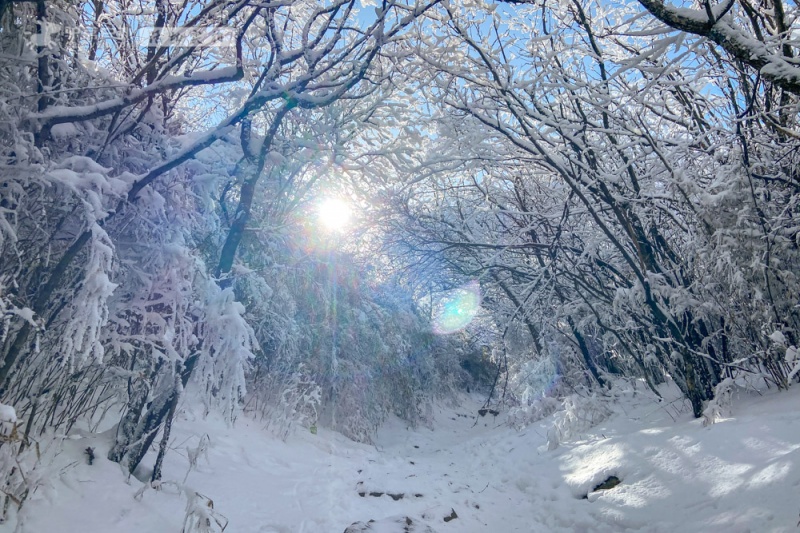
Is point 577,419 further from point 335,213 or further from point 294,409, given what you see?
point 335,213

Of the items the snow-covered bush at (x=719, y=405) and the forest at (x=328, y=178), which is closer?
the forest at (x=328, y=178)

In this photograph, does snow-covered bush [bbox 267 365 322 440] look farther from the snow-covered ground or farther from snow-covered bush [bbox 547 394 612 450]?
snow-covered bush [bbox 547 394 612 450]

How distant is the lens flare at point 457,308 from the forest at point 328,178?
137 centimetres

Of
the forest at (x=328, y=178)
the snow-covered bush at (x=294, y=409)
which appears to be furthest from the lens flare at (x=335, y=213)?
the snow-covered bush at (x=294, y=409)

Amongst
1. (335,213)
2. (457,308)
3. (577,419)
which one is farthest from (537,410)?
(335,213)

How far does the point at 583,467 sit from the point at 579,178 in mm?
3213

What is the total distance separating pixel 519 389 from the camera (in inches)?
424

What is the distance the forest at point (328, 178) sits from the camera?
2668 mm

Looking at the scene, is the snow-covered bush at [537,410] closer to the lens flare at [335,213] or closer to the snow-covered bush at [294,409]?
the snow-covered bush at [294,409]

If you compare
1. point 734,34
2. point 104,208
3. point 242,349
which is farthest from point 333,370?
point 734,34

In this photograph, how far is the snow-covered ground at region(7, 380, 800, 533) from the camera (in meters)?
2.70

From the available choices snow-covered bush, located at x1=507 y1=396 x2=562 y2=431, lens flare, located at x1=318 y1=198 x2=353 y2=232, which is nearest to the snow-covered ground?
snow-covered bush, located at x1=507 y1=396 x2=562 y2=431

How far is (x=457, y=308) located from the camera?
11.8 m

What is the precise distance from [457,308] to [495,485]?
20.9 ft
